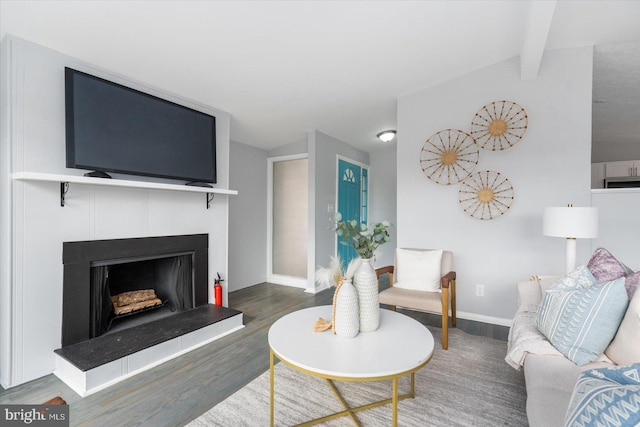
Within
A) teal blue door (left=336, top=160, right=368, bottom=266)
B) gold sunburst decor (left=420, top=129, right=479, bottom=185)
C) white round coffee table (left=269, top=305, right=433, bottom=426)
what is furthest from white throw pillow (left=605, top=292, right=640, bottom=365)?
teal blue door (left=336, top=160, right=368, bottom=266)

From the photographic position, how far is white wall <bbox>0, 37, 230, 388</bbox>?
1949 mm

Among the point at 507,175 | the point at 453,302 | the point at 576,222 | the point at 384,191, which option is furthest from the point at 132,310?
the point at 384,191

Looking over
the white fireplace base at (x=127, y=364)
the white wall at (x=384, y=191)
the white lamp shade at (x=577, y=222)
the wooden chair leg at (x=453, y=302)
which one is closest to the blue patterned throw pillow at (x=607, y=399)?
the white lamp shade at (x=577, y=222)

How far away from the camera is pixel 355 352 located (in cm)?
150

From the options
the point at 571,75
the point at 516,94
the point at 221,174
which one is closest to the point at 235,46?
the point at 221,174

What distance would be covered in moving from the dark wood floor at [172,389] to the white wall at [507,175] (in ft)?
2.33

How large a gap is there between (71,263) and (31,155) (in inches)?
30.8

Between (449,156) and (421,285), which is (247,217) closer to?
(421,285)

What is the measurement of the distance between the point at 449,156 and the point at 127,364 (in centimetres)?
351

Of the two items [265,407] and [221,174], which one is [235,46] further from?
[265,407]

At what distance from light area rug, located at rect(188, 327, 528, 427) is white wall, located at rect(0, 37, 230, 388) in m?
1.34

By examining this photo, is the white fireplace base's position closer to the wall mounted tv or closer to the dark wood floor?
the dark wood floor

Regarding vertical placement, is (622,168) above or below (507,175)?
above

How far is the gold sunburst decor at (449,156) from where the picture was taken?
334 cm
